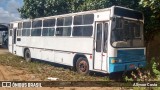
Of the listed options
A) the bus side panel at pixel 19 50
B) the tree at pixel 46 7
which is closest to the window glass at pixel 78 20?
the tree at pixel 46 7

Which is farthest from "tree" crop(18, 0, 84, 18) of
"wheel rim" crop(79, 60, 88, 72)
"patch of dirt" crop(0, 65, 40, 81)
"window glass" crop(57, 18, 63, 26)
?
"patch of dirt" crop(0, 65, 40, 81)

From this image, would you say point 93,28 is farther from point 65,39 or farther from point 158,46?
point 158,46

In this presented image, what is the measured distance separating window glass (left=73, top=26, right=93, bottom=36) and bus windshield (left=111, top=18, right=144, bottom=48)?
1.37m

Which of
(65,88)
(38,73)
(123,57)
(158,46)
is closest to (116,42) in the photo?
(123,57)

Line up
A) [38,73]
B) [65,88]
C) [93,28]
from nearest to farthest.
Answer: [65,88], [93,28], [38,73]

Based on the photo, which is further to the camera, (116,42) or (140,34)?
(140,34)

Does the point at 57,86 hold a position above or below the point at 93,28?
below

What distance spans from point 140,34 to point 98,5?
3597 mm

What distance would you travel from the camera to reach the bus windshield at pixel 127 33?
9958 millimetres

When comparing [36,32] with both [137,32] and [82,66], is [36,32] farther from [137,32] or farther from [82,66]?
[137,32]

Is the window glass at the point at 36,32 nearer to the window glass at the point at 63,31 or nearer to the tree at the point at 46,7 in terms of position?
the window glass at the point at 63,31

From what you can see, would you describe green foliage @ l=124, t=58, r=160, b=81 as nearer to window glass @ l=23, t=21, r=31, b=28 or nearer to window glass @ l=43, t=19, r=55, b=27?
window glass @ l=43, t=19, r=55, b=27

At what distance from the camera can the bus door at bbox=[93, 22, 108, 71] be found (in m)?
10.1

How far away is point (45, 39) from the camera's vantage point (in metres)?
14.4
